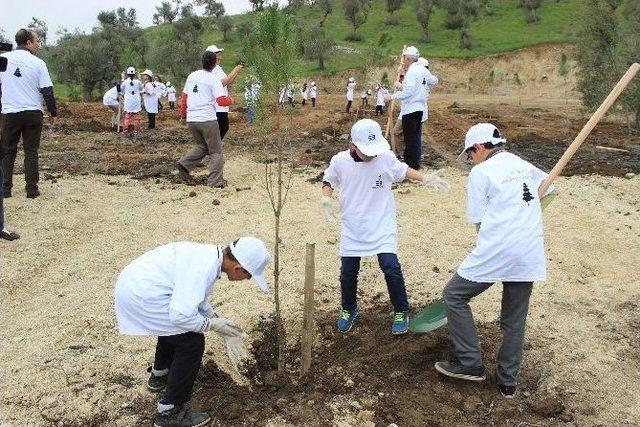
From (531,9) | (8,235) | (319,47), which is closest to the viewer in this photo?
(8,235)

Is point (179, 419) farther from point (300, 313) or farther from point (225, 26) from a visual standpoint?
point (225, 26)

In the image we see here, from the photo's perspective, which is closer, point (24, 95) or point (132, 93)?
point (24, 95)

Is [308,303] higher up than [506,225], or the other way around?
[506,225]

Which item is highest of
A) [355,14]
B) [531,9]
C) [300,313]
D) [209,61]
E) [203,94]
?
[531,9]

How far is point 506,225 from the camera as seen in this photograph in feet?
12.0

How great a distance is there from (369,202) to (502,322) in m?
1.24

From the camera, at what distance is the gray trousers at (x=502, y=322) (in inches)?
149

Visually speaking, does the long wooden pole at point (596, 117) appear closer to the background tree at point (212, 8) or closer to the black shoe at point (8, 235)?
the black shoe at point (8, 235)

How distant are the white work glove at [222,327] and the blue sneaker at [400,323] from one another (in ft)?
4.57

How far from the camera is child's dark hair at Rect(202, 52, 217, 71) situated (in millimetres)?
8227

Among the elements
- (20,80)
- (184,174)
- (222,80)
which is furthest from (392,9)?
(20,80)

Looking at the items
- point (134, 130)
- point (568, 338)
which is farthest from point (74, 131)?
point (568, 338)

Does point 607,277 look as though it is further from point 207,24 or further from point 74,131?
point 207,24

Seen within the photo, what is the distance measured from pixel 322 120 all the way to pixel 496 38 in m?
32.2
